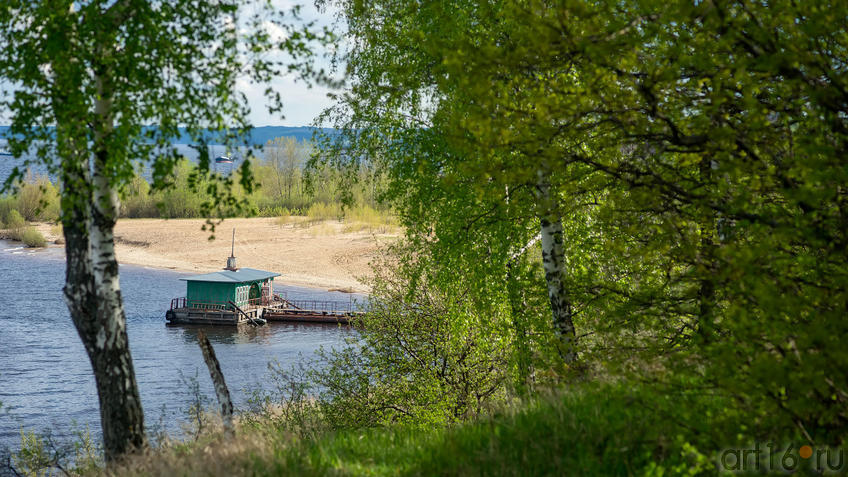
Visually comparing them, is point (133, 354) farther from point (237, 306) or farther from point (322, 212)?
point (322, 212)

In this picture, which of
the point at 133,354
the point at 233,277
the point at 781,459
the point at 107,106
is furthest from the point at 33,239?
the point at 781,459

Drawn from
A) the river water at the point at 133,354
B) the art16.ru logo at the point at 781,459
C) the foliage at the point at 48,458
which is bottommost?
the river water at the point at 133,354

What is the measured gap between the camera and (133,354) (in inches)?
1209

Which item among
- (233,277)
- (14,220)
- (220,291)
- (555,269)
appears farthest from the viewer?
(14,220)

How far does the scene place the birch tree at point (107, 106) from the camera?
5750mm

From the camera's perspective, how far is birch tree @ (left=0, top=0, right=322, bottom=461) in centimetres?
575

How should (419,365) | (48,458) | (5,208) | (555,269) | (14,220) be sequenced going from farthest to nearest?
(5,208)
(14,220)
(48,458)
(419,365)
(555,269)

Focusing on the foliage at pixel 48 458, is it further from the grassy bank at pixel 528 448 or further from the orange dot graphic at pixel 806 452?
the orange dot graphic at pixel 806 452

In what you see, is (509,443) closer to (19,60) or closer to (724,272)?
(724,272)

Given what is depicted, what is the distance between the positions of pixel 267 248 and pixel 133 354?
39.5 metres

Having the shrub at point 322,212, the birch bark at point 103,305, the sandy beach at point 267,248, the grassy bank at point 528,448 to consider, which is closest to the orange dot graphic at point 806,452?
the grassy bank at point 528,448

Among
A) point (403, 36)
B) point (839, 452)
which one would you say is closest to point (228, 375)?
point (403, 36)

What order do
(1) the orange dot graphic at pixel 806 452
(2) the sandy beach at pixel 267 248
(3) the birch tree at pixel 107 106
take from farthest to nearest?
1. (2) the sandy beach at pixel 267 248
2. (3) the birch tree at pixel 107 106
3. (1) the orange dot graphic at pixel 806 452

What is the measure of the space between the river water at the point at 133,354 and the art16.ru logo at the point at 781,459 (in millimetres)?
9940
